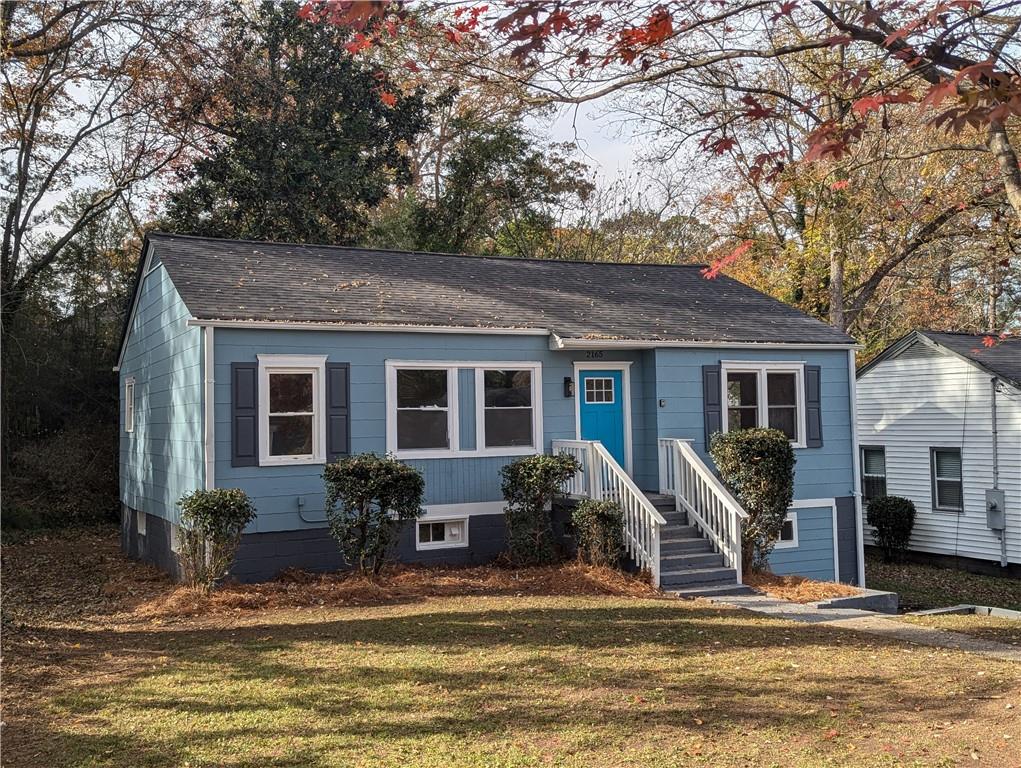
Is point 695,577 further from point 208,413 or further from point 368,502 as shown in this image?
point 208,413

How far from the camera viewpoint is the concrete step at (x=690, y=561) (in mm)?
11797

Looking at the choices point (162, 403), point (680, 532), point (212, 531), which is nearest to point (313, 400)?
point (212, 531)

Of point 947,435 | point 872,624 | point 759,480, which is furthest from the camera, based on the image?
point 947,435

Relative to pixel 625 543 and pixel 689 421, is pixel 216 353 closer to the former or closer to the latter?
pixel 625 543

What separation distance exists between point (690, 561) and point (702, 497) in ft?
3.84

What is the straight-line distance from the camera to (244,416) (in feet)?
37.8

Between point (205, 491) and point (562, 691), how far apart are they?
6221mm

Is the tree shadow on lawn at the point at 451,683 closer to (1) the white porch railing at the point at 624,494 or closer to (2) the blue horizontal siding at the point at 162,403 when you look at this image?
(1) the white porch railing at the point at 624,494

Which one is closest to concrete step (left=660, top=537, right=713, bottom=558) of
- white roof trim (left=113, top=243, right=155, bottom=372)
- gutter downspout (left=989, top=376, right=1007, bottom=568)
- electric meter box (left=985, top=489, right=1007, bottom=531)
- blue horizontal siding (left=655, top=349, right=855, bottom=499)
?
blue horizontal siding (left=655, top=349, right=855, bottom=499)

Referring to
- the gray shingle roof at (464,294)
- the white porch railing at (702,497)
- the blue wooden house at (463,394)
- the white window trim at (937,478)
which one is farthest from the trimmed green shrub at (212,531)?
the white window trim at (937,478)

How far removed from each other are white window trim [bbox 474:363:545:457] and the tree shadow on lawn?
4254 mm

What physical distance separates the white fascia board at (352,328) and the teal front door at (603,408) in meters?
1.22

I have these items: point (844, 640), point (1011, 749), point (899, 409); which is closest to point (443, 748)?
point (1011, 749)

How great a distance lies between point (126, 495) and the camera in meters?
16.7
